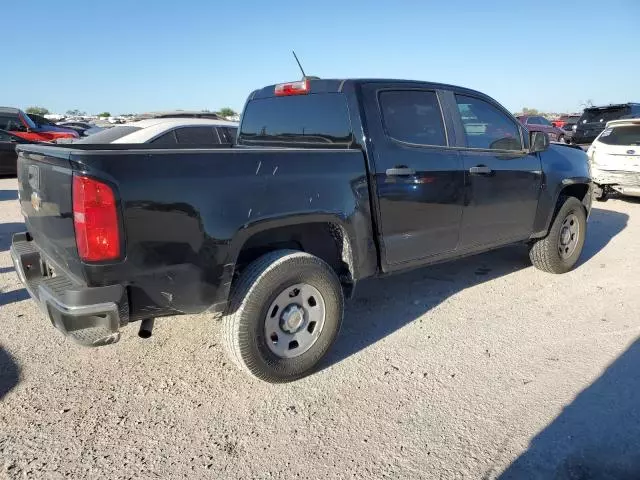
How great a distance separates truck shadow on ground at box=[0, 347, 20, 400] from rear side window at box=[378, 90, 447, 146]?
296cm

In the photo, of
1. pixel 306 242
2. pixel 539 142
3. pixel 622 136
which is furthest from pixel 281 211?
pixel 622 136

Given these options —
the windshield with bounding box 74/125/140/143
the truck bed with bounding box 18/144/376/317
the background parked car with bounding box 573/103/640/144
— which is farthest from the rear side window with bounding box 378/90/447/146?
the background parked car with bounding box 573/103/640/144

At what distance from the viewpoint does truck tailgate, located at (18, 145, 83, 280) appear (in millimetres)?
2346

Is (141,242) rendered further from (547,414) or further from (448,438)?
(547,414)

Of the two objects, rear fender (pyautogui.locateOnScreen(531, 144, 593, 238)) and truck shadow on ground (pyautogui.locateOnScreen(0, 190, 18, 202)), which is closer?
rear fender (pyautogui.locateOnScreen(531, 144, 593, 238))

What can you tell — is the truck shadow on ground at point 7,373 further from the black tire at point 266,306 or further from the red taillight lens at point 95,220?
the black tire at point 266,306

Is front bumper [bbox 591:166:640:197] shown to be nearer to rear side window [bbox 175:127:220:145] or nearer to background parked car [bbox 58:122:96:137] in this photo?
rear side window [bbox 175:127:220:145]

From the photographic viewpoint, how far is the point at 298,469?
89.7 inches

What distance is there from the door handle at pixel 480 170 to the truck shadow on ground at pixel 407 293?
123 centimetres

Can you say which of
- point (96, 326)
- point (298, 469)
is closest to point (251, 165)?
point (96, 326)

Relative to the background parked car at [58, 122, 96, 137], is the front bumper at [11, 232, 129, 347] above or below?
below

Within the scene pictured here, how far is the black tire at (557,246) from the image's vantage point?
4945 millimetres

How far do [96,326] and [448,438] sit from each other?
192 cm

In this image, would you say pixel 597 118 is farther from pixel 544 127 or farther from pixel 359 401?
pixel 359 401
